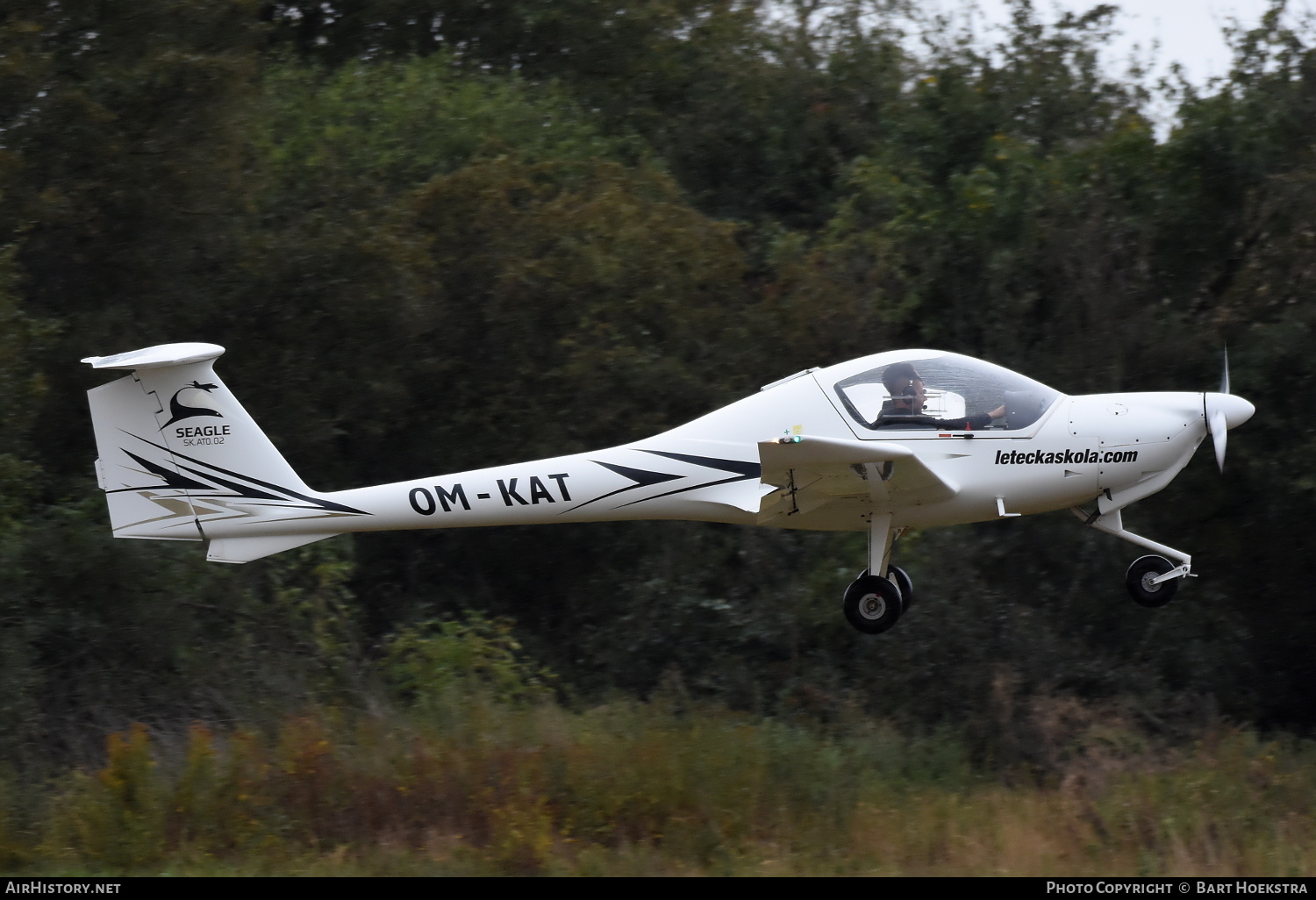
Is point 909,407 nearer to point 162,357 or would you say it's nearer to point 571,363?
point 162,357

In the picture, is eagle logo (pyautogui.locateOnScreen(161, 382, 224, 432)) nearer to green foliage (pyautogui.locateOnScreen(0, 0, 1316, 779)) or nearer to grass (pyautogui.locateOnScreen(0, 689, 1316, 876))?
grass (pyautogui.locateOnScreen(0, 689, 1316, 876))

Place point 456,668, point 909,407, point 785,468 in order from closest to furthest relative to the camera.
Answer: point 785,468 → point 909,407 → point 456,668

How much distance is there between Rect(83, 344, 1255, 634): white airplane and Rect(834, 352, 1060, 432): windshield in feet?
0.04

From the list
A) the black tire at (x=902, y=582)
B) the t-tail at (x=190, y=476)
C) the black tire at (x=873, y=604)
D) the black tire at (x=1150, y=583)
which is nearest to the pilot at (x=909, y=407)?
the black tire at (x=873, y=604)

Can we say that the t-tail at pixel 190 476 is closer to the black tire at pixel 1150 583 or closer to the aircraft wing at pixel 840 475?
the aircraft wing at pixel 840 475

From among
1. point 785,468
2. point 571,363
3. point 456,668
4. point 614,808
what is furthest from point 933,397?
point 571,363

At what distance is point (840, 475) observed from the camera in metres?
9.84

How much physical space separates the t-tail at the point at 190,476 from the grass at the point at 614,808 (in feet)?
8.35

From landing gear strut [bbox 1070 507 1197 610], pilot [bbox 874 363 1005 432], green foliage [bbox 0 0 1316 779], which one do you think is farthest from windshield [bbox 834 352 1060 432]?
green foliage [bbox 0 0 1316 779]

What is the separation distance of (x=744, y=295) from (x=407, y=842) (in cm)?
804

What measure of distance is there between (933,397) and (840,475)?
3.00ft

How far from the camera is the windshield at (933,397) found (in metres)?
10.1

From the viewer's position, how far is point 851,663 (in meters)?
16.0
